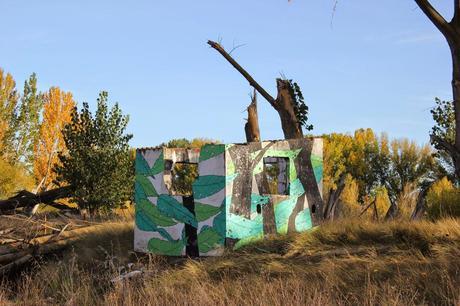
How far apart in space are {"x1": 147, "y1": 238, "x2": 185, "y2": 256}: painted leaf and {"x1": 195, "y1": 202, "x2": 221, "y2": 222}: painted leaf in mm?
863

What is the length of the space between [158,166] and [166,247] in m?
2.03

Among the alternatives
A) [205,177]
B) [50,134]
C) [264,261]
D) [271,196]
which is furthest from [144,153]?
[50,134]

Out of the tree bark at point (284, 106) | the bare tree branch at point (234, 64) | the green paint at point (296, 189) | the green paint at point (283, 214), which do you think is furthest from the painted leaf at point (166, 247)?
the bare tree branch at point (234, 64)

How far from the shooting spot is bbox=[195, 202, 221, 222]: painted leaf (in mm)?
14189

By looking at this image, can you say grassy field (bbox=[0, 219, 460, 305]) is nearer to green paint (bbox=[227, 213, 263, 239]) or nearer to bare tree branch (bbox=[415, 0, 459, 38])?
green paint (bbox=[227, 213, 263, 239])

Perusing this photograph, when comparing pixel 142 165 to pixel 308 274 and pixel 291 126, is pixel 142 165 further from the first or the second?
pixel 308 274

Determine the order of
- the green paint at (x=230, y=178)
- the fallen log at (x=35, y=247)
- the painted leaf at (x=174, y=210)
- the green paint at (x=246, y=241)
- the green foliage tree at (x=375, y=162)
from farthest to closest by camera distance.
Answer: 1. the green foliage tree at (x=375, y=162)
2. the fallen log at (x=35, y=247)
3. the painted leaf at (x=174, y=210)
4. the green paint at (x=230, y=178)
5. the green paint at (x=246, y=241)

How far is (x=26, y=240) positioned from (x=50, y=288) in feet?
12.0

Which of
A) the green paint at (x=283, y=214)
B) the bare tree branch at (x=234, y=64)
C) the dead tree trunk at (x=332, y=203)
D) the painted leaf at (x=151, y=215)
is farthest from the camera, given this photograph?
the bare tree branch at (x=234, y=64)

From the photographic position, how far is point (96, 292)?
11.4 m

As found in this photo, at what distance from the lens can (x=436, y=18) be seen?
35.7ft

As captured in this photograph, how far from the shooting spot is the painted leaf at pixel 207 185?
14.1 m

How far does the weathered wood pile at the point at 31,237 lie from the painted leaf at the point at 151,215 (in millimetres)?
1782

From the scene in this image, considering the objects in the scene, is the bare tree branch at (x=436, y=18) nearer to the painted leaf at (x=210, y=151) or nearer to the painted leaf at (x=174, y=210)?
the painted leaf at (x=210, y=151)
